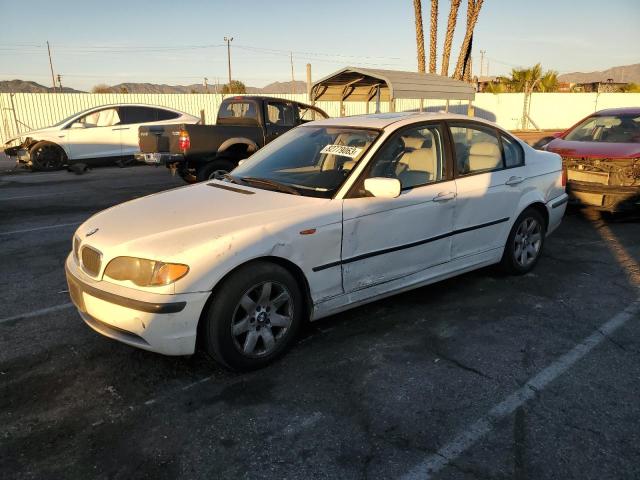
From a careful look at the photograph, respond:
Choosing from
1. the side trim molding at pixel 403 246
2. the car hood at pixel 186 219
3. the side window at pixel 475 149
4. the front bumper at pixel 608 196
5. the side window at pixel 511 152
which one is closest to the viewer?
the car hood at pixel 186 219

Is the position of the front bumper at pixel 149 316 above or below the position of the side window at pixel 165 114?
below

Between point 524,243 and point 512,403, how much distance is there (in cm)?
251

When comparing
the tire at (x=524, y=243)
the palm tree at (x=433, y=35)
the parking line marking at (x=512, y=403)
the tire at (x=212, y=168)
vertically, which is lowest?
the parking line marking at (x=512, y=403)

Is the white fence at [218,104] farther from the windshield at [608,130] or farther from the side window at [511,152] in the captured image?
the side window at [511,152]

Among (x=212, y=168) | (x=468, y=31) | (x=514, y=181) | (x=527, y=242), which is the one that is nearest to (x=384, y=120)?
(x=514, y=181)

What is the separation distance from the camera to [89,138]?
13836 millimetres

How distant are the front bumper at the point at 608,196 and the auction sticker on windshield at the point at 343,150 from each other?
4.81 meters

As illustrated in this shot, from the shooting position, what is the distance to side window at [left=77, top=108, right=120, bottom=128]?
1398 cm

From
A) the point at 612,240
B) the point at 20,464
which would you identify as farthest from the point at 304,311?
the point at 612,240

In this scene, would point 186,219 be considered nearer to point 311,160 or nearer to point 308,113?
point 311,160

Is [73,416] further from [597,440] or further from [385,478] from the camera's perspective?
[597,440]

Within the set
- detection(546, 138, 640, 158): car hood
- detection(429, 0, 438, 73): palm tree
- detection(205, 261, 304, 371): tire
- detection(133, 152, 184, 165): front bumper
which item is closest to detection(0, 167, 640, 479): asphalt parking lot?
detection(205, 261, 304, 371): tire

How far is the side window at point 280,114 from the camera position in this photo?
10680mm

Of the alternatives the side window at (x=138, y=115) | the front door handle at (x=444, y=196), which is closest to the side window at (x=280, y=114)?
the side window at (x=138, y=115)
